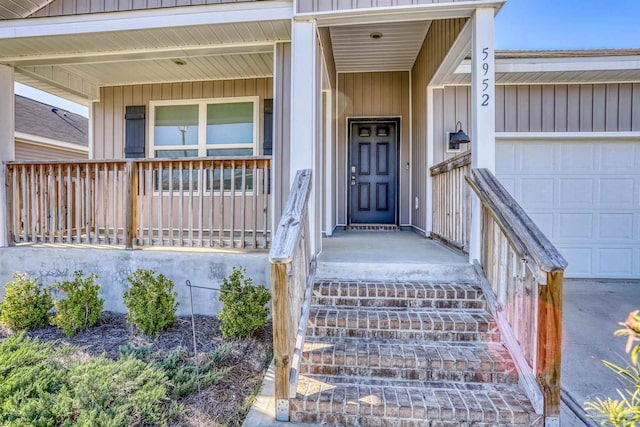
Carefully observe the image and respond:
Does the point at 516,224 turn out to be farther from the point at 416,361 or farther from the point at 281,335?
the point at 281,335

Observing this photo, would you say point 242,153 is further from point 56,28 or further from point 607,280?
point 607,280

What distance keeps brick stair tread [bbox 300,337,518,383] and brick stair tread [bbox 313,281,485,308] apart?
412 millimetres

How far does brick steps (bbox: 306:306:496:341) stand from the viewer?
2.64m

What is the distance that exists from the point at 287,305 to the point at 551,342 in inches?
61.1

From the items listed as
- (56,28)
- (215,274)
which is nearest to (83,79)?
(56,28)

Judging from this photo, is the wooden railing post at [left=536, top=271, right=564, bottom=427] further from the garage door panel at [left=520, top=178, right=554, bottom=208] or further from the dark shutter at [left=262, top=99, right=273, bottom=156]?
the dark shutter at [left=262, top=99, right=273, bottom=156]

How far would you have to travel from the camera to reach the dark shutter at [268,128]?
18.0ft

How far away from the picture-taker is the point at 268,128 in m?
5.51

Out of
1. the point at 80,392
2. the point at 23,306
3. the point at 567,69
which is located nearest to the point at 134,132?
the point at 23,306

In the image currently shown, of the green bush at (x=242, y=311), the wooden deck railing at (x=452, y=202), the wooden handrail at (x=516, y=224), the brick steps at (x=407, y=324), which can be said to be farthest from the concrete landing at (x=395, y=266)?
the wooden handrail at (x=516, y=224)

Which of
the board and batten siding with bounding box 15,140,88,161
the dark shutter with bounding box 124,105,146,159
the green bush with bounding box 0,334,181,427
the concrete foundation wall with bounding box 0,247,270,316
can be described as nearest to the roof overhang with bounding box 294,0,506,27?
the concrete foundation wall with bounding box 0,247,270,316

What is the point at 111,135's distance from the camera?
6070 mm

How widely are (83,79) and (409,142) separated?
5.48 metres

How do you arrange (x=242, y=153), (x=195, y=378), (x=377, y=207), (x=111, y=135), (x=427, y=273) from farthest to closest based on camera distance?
(x=377, y=207) → (x=111, y=135) → (x=242, y=153) → (x=427, y=273) → (x=195, y=378)
